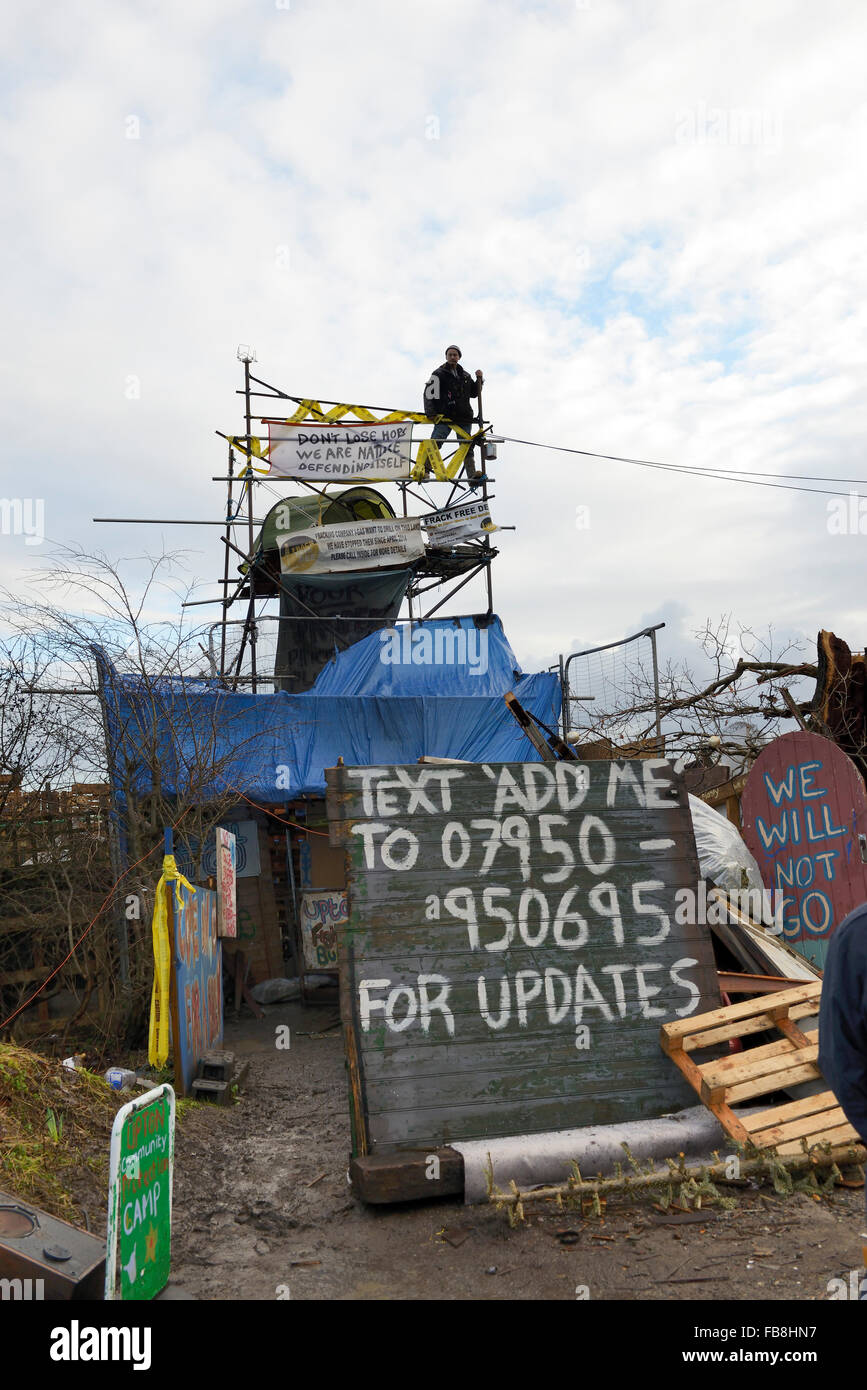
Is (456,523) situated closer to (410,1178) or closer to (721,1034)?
(721,1034)

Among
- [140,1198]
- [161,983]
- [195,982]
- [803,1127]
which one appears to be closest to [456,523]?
[195,982]

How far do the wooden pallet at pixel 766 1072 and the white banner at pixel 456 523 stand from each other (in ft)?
39.7

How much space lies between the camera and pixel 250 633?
18.3 m

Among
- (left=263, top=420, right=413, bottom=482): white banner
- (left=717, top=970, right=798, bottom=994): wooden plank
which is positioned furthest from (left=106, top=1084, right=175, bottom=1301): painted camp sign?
(left=263, top=420, right=413, bottom=482): white banner

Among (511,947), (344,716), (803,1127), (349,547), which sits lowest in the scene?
(803,1127)

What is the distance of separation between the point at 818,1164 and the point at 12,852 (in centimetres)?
918

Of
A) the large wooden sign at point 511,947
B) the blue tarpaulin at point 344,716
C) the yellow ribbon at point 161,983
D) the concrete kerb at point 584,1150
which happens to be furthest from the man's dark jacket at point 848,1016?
the blue tarpaulin at point 344,716

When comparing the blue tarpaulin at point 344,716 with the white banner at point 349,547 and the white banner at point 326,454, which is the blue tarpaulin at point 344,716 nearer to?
the white banner at point 349,547

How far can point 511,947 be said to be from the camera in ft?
20.8

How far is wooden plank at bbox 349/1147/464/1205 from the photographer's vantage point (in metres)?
5.45

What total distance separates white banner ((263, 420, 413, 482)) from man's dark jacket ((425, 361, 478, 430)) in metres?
1.51

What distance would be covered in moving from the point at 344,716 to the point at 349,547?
12.0 feet

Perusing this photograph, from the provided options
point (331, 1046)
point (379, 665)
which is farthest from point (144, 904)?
point (379, 665)
